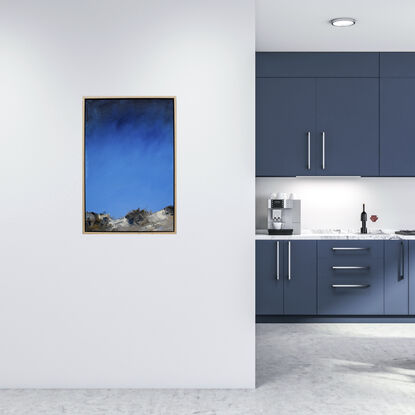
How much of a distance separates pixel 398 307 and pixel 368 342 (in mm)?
788

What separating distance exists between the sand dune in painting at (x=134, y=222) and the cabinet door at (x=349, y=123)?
2.45 m

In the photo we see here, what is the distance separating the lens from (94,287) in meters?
3.50

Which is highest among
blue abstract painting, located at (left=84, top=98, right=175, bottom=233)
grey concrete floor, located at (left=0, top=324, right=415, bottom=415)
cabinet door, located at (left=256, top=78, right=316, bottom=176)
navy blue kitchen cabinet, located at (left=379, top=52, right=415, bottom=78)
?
navy blue kitchen cabinet, located at (left=379, top=52, right=415, bottom=78)

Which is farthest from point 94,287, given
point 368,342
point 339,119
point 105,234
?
point 339,119

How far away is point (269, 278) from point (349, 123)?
5.62 feet

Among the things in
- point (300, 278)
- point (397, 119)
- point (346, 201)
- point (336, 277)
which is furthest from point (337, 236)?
point (397, 119)

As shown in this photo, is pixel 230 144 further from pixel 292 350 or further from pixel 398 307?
pixel 398 307

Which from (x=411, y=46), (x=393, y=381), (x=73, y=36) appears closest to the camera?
(x=73, y=36)

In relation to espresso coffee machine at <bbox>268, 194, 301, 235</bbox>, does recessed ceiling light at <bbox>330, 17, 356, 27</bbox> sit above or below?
above

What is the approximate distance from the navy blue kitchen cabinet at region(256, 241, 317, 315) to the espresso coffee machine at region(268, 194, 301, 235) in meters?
0.19

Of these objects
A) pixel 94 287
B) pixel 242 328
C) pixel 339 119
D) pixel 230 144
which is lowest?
pixel 242 328

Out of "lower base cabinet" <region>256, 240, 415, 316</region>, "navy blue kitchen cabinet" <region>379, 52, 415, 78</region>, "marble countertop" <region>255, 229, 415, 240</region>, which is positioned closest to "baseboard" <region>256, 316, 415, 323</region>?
"lower base cabinet" <region>256, 240, 415, 316</region>

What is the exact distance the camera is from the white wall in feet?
11.4

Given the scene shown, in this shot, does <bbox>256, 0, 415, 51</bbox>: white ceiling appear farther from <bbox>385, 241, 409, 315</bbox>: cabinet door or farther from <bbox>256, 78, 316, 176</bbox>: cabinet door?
<bbox>385, 241, 409, 315</bbox>: cabinet door
